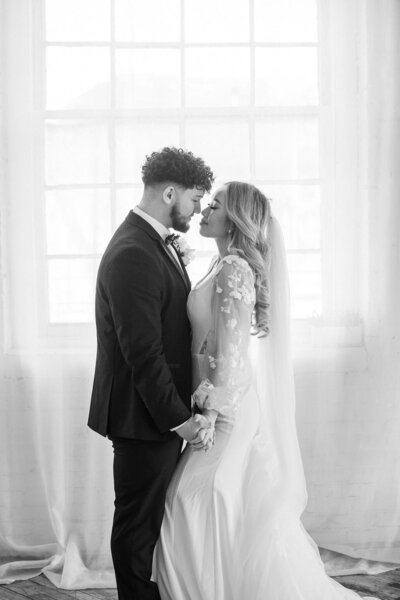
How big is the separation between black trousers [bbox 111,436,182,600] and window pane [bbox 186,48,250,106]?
182 centimetres

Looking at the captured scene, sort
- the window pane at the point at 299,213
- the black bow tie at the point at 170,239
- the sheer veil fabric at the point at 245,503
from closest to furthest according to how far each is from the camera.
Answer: the sheer veil fabric at the point at 245,503 < the black bow tie at the point at 170,239 < the window pane at the point at 299,213

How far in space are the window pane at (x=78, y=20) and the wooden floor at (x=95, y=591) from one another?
2544 mm

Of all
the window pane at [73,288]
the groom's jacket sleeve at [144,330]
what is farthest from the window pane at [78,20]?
the groom's jacket sleeve at [144,330]

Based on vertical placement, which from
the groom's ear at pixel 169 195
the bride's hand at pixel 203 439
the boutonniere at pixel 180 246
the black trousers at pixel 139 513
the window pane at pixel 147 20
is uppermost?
the window pane at pixel 147 20

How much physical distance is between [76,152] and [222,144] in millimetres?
707

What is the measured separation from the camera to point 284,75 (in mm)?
3648

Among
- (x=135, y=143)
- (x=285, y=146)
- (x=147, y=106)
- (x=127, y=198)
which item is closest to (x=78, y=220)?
(x=127, y=198)

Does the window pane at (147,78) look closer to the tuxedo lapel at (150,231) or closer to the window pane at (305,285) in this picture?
the window pane at (305,285)

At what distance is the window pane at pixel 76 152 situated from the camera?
11.8ft

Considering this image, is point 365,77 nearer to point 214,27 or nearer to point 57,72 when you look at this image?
point 214,27

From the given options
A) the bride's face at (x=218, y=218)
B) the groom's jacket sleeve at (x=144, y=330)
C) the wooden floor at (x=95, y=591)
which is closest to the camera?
the groom's jacket sleeve at (x=144, y=330)

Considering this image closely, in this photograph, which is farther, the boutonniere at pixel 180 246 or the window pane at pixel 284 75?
the window pane at pixel 284 75

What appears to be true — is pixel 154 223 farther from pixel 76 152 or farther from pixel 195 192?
pixel 76 152

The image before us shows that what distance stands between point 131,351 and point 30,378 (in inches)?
55.3
